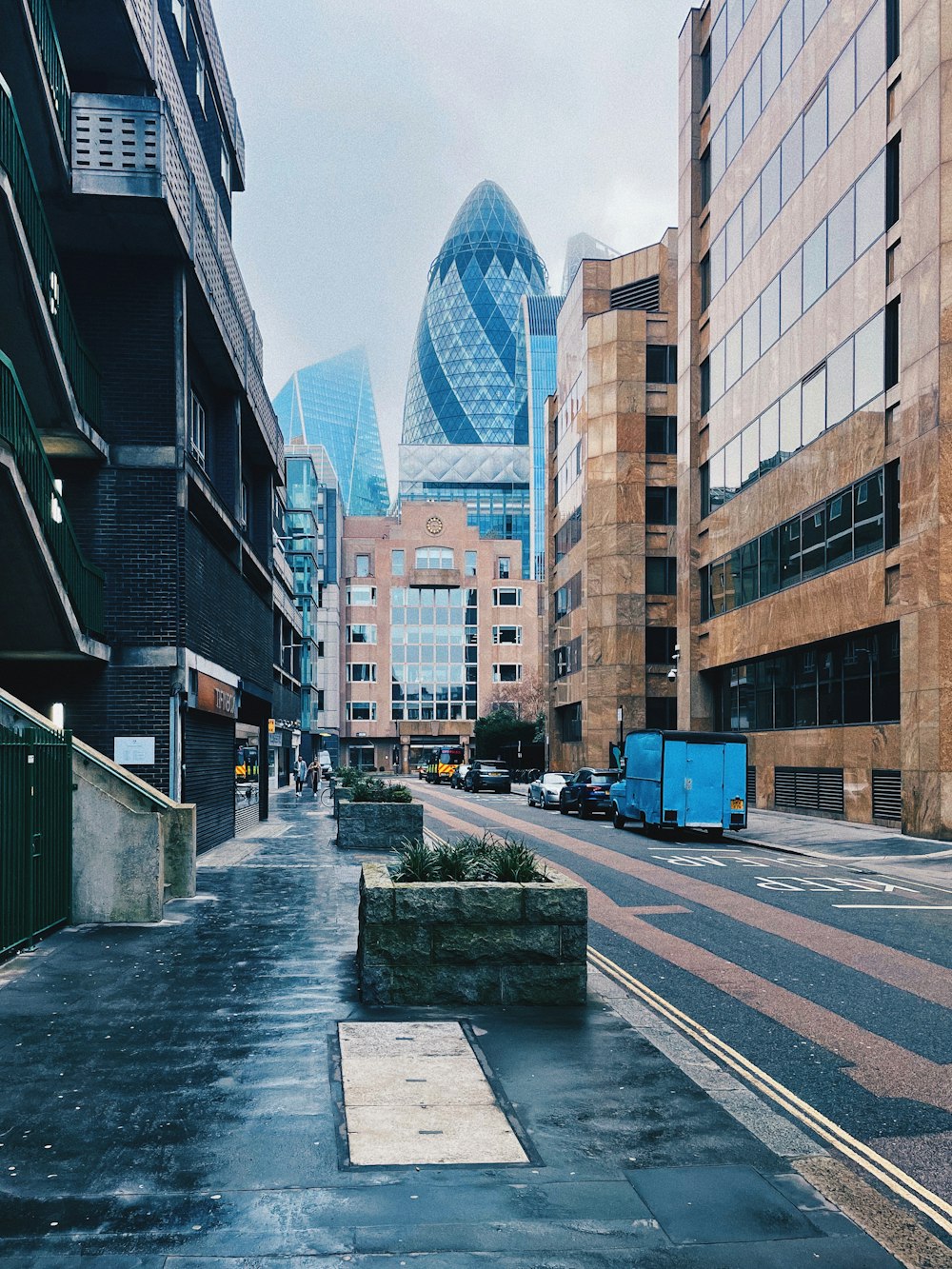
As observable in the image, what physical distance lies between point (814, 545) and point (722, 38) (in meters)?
23.8

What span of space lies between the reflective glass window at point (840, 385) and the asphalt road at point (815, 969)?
15114mm

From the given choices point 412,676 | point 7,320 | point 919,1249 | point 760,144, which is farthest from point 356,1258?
point 412,676

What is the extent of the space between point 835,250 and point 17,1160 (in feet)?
110

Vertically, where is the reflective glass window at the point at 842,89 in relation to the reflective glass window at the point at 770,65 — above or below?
below

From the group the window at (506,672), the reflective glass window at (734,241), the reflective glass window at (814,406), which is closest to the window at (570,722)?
the reflective glass window at (734,241)

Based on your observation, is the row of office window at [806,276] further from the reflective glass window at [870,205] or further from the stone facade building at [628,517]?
the stone facade building at [628,517]

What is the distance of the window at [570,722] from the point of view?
6468 centimetres

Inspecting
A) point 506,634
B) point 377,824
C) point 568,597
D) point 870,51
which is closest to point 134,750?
point 377,824

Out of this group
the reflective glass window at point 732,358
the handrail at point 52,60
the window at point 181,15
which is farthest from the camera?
the reflective glass window at point 732,358

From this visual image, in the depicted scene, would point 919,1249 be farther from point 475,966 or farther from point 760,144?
point 760,144

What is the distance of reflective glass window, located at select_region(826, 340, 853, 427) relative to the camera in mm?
31984

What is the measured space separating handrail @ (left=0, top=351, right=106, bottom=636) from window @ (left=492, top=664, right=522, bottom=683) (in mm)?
114805

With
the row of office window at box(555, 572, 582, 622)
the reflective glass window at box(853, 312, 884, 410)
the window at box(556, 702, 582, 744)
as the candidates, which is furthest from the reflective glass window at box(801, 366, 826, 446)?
the window at box(556, 702, 582, 744)

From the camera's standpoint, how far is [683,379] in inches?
1935
